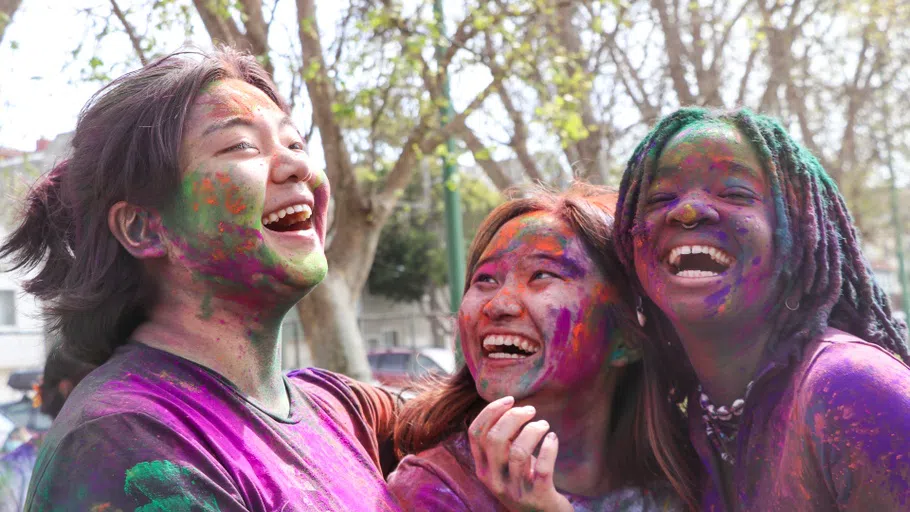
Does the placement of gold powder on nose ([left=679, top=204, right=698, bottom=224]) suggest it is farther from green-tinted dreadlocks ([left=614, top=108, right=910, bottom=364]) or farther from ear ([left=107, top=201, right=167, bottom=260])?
ear ([left=107, top=201, right=167, bottom=260])

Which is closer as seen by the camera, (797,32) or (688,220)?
(688,220)

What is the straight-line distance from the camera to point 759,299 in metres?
2.23

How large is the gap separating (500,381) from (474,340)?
160 millimetres

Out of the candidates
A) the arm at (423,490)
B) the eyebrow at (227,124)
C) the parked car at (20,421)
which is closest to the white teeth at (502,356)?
the arm at (423,490)

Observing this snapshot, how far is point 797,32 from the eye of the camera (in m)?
12.6

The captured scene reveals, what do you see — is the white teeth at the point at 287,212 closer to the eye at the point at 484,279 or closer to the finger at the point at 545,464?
the eye at the point at 484,279

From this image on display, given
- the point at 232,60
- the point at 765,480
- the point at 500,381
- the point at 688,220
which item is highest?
the point at 232,60

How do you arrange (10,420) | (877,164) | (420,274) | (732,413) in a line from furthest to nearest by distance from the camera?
(420,274) < (877,164) < (10,420) < (732,413)

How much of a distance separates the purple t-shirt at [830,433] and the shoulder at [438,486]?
0.71m

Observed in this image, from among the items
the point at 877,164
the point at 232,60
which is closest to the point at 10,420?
the point at 232,60

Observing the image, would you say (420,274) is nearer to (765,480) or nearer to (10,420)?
(10,420)

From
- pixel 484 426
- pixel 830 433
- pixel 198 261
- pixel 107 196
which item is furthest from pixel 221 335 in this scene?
pixel 830 433

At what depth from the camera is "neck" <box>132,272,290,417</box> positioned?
7.11 ft

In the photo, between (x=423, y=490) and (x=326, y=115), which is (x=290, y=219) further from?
(x=326, y=115)
